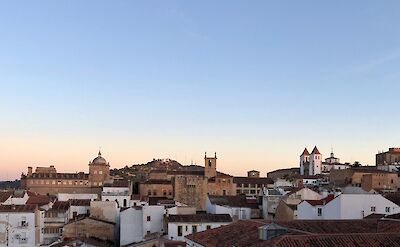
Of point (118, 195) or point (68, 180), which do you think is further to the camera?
point (68, 180)

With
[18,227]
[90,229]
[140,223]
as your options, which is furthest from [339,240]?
[18,227]

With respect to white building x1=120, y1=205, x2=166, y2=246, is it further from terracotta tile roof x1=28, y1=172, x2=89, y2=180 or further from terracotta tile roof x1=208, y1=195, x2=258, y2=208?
terracotta tile roof x1=28, y1=172, x2=89, y2=180

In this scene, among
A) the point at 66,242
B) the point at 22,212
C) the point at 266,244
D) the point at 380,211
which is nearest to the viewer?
the point at 266,244

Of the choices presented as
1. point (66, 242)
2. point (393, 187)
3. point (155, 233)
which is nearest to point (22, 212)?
point (66, 242)

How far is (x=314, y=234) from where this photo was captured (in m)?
22.2

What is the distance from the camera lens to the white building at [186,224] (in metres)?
44.9

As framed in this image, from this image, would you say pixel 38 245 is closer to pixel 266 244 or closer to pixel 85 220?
pixel 85 220

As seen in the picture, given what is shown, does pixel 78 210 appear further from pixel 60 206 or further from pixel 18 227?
pixel 18 227

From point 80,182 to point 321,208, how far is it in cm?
5734

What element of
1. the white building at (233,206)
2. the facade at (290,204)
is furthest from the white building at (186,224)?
the white building at (233,206)

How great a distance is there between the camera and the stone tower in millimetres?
87438

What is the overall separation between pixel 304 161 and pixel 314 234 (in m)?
96.4

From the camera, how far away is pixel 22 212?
165ft

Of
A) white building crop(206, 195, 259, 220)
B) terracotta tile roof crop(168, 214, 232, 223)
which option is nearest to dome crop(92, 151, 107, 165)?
white building crop(206, 195, 259, 220)
